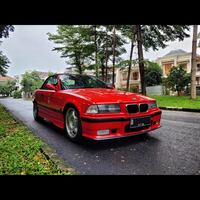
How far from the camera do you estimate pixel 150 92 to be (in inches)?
1090

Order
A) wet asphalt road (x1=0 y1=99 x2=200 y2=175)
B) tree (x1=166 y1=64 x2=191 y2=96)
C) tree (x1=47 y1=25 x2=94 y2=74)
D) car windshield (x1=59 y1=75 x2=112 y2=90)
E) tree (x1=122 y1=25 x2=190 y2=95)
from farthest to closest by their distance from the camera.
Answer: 1. tree (x1=47 y1=25 x2=94 y2=74)
2. tree (x1=166 y1=64 x2=191 y2=96)
3. tree (x1=122 y1=25 x2=190 y2=95)
4. car windshield (x1=59 y1=75 x2=112 y2=90)
5. wet asphalt road (x1=0 y1=99 x2=200 y2=175)

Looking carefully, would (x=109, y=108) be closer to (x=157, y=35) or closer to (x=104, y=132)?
(x=104, y=132)

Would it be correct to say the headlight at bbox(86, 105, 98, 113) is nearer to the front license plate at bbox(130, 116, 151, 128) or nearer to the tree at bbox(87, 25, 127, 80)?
the front license plate at bbox(130, 116, 151, 128)

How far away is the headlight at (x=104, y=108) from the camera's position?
8.98ft

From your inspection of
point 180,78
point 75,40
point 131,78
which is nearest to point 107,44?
point 75,40

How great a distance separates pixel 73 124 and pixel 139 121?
1.33 metres

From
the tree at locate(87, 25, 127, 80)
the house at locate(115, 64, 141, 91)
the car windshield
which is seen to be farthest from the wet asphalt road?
the house at locate(115, 64, 141, 91)

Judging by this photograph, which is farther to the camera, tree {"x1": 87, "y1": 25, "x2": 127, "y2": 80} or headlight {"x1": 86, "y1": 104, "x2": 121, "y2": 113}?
tree {"x1": 87, "y1": 25, "x2": 127, "y2": 80}

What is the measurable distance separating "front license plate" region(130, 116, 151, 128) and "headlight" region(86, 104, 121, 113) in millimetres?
314

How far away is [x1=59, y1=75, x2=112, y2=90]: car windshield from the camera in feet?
A: 13.1

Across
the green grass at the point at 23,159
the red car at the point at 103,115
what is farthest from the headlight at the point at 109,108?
the green grass at the point at 23,159
